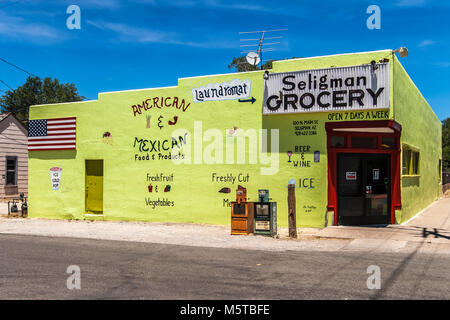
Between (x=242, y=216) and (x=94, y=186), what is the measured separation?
7472 millimetres

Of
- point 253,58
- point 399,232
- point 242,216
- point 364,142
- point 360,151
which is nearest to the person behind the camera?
point 242,216

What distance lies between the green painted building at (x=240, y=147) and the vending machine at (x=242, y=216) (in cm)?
209

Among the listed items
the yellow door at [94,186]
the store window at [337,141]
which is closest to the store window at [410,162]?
the store window at [337,141]

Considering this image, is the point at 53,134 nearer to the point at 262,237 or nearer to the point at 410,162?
the point at 262,237

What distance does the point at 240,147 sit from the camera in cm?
1509

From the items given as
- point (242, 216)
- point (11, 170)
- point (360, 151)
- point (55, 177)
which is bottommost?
point (242, 216)

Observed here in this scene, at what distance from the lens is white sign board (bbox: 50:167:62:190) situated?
699 inches

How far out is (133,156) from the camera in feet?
54.7

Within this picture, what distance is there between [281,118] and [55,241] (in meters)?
8.09

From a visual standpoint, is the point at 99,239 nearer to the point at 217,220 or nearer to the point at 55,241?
the point at 55,241

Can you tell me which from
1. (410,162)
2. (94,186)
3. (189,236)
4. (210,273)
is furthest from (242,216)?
(410,162)

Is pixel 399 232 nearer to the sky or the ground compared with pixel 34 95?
nearer to the ground

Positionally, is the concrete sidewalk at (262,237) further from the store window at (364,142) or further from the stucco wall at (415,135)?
the store window at (364,142)

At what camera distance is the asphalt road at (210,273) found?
6.32 metres
